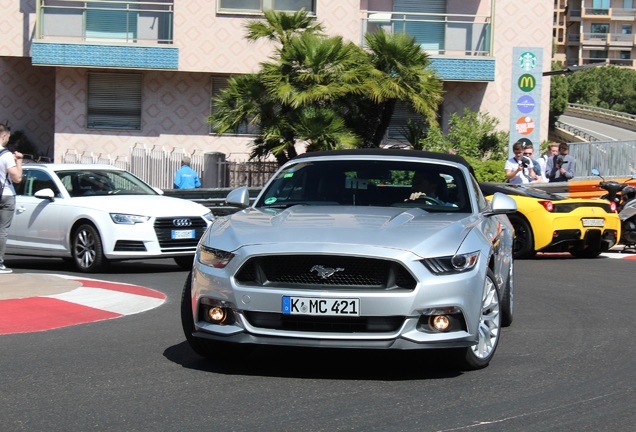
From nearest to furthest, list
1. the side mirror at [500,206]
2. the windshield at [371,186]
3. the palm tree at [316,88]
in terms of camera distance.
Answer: the windshield at [371,186], the side mirror at [500,206], the palm tree at [316,88]

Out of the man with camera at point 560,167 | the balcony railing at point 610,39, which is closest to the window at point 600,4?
the balcony railing at point 610,39

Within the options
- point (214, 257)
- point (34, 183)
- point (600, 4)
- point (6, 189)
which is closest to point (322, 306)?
point (214, 257)

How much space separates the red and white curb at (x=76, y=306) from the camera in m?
10.4

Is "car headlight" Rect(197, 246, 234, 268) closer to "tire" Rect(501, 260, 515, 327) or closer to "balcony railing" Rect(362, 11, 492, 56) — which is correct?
"tire" Rect(501, 260, 515, 327)

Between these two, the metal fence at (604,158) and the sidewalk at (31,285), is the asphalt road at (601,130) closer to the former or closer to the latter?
the metal fence at (604,158)

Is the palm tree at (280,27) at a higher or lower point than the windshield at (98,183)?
higher

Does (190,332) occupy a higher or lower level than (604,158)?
lower

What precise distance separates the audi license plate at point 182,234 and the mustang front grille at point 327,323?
8.43 m

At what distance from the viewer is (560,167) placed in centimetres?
2281

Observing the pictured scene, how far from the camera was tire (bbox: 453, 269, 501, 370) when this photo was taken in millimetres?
Result: 7746

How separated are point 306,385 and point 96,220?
351 inches

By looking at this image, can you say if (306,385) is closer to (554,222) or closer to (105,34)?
(554,222)

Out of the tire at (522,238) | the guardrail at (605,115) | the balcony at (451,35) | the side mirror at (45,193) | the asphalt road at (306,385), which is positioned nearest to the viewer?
the asphalt road at (306,385)

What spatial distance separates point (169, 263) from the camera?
18109 mm
